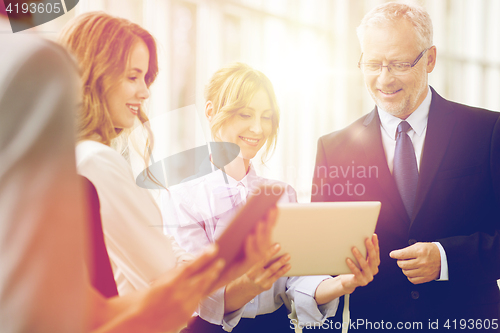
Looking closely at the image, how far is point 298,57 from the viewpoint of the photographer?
2.08 m

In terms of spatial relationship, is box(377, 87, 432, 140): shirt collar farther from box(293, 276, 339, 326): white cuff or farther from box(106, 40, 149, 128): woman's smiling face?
box(106, 40, 149, 128): woman's smiling face

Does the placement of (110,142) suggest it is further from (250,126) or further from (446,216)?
(446,216)

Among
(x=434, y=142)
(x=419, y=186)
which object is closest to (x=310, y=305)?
(x=419, y=186)

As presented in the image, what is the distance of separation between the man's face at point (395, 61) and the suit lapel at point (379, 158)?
104mm

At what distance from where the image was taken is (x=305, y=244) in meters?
1.47

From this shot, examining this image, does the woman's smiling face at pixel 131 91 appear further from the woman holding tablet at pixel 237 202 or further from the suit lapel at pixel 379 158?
the suit lapel at pixel 379 158

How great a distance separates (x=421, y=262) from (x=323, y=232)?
0.70m

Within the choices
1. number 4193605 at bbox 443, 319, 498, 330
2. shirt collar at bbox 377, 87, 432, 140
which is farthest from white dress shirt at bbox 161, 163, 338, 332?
shirt collar at bbox 377, 87, 432, 140

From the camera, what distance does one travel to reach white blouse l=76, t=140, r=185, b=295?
1109 mm

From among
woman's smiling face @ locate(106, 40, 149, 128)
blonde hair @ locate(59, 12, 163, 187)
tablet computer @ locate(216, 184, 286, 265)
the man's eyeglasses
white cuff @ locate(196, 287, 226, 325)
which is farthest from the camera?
the man's eyeglasses

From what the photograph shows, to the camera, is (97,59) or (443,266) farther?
(443,266)

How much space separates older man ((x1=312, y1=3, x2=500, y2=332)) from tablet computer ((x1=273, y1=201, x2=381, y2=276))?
1.39 ft

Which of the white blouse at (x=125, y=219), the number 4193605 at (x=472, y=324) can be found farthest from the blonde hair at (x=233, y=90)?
the number 4193605 at (x=472, y=324)

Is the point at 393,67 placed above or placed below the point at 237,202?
above
